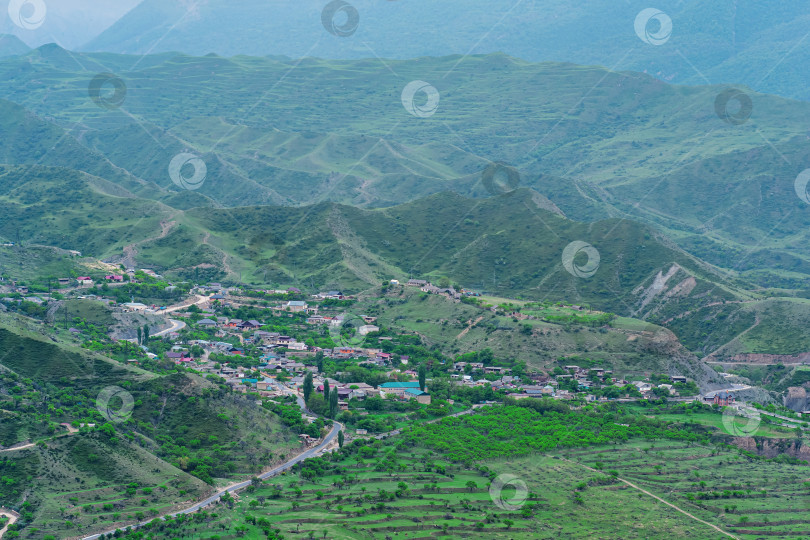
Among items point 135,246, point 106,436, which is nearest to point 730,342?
point 106,436

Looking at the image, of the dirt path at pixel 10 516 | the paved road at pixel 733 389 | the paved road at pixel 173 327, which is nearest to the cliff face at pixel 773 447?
the paved road at pixel 733 389

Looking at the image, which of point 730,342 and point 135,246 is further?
point 135,246

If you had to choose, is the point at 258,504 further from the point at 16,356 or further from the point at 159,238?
the point at 159,238

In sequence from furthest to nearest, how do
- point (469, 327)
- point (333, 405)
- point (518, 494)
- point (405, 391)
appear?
point (469, 327)
point (405, 391)
point (333, 405)
point (518, 494)

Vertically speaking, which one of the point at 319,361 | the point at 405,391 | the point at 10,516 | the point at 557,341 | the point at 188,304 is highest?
the point at 188,304

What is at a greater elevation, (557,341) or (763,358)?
(557,341)

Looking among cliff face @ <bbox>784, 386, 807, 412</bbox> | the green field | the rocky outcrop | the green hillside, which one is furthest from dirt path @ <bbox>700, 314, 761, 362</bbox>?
the green hillside

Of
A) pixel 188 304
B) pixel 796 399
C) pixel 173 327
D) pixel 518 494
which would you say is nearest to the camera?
pixel 518 494

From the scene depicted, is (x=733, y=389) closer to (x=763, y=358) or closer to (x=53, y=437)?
(x=763, y=358)
